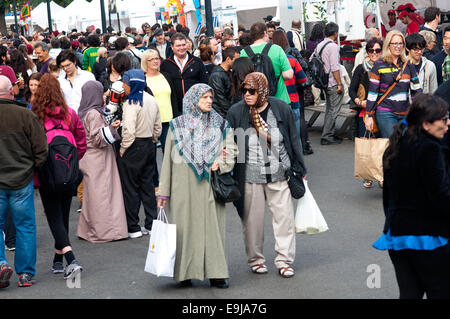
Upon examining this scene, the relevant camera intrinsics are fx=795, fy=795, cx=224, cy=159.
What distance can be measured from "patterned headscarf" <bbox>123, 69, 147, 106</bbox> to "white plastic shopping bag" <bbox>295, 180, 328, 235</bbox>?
8.04ft

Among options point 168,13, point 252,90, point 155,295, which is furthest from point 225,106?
point 168,13

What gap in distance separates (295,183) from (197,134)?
0.96 meters

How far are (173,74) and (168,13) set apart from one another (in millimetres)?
18519

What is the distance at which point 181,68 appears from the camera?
1093cm

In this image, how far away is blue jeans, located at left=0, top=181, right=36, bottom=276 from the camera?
6.82 m

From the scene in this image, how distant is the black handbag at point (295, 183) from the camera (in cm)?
684

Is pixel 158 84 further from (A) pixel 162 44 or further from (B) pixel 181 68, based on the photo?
(A) pixel 162 44

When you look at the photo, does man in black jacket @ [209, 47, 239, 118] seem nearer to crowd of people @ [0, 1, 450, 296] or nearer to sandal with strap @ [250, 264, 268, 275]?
crowd of people @ [0, 1, 450, 296]

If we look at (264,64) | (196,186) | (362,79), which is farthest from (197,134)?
(362,79)

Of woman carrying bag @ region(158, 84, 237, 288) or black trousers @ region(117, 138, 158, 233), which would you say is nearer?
woman carrying bag @ region(158, 84, 237, 288)

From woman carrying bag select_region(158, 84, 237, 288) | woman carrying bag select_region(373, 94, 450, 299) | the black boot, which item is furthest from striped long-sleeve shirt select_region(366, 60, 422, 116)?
woman carrying bag select_region(373, 94, 450, 299)

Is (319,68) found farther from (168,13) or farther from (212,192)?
(168,13)

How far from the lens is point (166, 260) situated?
6.38m

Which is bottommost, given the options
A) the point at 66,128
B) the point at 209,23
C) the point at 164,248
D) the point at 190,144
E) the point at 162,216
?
the point at 164,248
